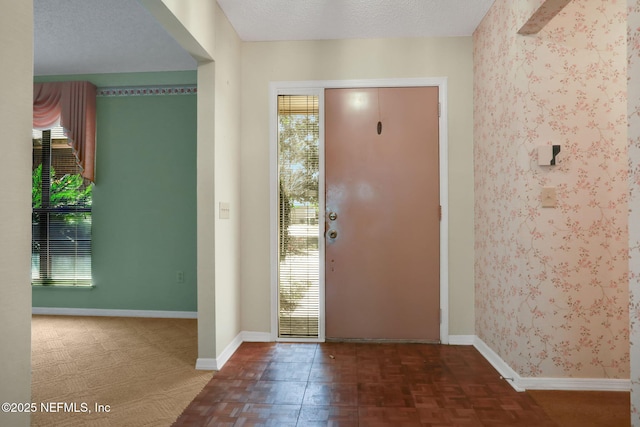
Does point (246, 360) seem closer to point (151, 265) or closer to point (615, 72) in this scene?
point (151, 265)

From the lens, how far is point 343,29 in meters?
3.11

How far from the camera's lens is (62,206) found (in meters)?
4.26

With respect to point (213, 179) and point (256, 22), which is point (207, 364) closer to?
point (213, 179)

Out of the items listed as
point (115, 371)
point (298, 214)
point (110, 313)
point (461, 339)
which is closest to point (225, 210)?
point (298, 214)

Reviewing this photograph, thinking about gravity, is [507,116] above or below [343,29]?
below

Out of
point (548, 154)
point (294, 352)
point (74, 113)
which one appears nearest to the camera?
point (548, 154)

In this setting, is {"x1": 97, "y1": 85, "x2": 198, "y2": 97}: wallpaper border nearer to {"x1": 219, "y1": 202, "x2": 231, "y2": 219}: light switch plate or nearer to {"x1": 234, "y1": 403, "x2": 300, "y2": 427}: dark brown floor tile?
{"x1": 219, "y1": 202, "x2": 231, "y2": 219}: light switch plate

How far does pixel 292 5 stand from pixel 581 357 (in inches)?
117

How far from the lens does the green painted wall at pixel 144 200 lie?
414 cm

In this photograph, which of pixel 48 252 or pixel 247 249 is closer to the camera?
pixel 247 249

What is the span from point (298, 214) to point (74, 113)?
2744 millimetres

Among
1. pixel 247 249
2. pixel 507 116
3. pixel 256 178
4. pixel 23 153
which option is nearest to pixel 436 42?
pixel 507 116

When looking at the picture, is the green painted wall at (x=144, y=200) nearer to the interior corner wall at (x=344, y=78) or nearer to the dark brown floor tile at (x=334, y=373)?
the interior corner wall at (x=344, y=78)

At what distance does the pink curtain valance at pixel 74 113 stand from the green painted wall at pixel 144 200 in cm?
10
